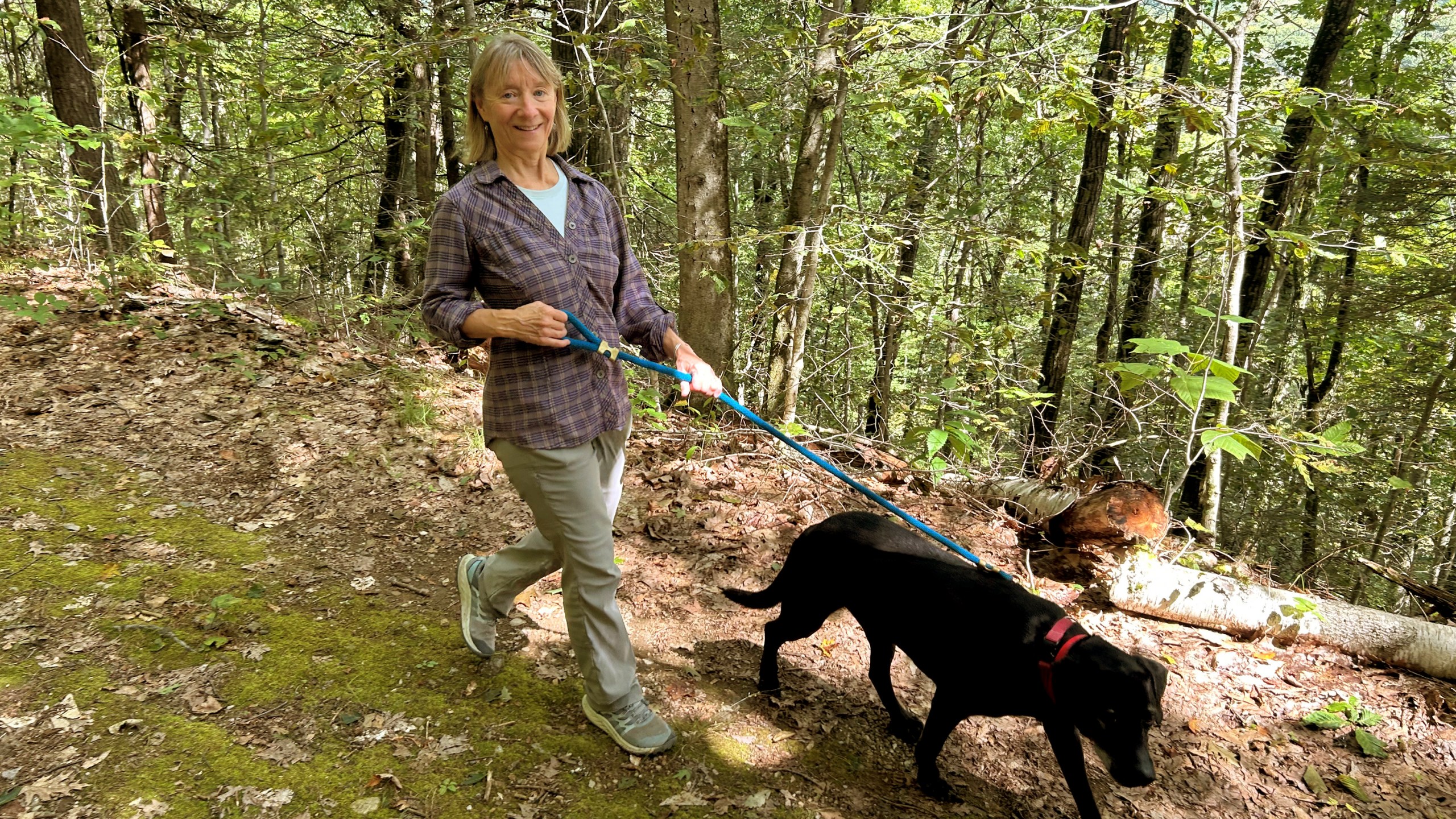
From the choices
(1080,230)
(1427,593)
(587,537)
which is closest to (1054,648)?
(587,537)

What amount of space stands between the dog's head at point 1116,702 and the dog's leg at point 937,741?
37cm

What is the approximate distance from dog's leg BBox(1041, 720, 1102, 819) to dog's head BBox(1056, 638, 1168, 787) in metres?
0.09

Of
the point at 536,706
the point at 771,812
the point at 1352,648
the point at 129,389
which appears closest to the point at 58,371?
the point at 129,389

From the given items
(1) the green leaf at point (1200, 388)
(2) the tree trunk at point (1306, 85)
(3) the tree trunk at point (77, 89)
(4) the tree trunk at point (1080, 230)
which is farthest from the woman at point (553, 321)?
(2) the tree trunk at point (1306, 85)

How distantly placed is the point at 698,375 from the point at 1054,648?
1.45 metres

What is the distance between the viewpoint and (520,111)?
208 centimetres

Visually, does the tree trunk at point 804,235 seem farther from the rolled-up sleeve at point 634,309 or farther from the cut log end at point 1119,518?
the rolled-up sleeve at point 634,309

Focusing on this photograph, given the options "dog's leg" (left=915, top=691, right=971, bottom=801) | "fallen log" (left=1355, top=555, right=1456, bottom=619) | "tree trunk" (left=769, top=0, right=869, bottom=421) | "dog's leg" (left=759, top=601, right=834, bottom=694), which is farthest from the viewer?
"tree trunk" (left=769, top=0, right=869, bottom=421)

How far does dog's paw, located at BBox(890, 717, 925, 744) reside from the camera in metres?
2.80

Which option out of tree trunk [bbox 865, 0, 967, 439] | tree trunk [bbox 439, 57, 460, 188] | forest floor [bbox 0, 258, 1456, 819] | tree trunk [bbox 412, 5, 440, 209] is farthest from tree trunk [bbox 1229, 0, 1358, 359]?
tree trunk [bbox 412, 5, 440, 209]

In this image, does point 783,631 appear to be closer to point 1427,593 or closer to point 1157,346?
point 1157,346

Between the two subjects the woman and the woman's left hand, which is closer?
the woman

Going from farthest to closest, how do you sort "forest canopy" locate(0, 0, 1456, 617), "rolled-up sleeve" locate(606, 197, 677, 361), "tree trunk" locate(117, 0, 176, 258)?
"tree trunk" locate(117, 0, 176, 258) < "forest canopy" locate(0, 0, 1456, 617) < "rolled-up sleeve" locate(606, 197, 677, 361)

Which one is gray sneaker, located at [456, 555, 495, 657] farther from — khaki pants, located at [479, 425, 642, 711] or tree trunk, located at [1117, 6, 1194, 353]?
tree trunk, located at [1117, 6, 1194, 353]
